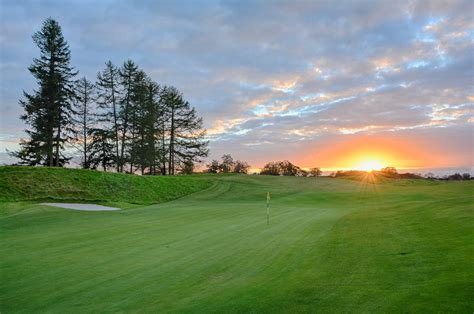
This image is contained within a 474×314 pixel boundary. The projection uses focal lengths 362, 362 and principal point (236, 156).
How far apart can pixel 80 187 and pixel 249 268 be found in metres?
26.7

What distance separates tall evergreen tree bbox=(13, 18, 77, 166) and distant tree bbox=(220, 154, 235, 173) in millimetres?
34763

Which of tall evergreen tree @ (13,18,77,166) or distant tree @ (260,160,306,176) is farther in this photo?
distant tree @ (260,160,306,176)

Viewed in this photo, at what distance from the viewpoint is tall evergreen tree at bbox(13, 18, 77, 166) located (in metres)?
44.5

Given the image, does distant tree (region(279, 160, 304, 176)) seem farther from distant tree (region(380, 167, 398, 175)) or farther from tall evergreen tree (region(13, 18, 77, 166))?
tall evergreen tree (region(13, 18, 77, 166))

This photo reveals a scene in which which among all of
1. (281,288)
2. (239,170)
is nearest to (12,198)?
(281,288)

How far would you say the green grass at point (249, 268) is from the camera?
539cm

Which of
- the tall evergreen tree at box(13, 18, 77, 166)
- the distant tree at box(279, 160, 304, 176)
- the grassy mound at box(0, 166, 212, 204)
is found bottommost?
the grassy mound at box(0, 166, 212, 204)

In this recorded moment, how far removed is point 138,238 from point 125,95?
157 ft

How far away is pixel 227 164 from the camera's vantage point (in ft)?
250

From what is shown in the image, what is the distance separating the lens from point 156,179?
38.4 metres

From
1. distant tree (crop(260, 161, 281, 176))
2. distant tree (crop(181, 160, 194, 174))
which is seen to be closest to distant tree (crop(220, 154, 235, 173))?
distant tree (crop(260, 161, 281, 176))

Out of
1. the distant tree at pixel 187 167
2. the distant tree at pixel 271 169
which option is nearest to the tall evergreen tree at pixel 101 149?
Answer: the distant tree at pixel 187 167

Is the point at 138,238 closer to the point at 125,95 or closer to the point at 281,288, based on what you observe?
the point at 281,288

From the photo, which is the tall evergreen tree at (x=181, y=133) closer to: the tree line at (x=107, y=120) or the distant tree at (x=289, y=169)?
the tree line at (x=107, y=120)
